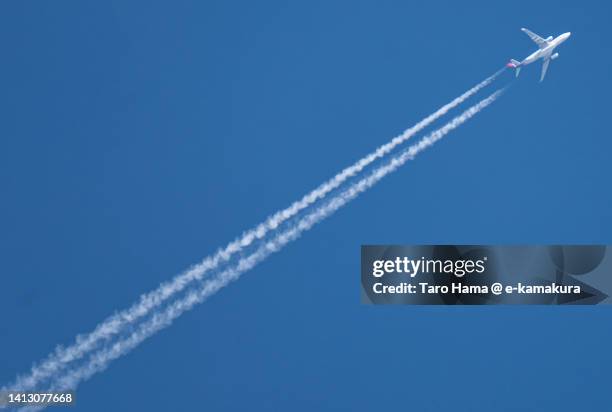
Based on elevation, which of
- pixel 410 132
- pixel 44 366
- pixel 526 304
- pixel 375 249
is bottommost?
pixel 44 366

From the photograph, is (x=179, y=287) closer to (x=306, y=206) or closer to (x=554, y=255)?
(x=306, y=206)

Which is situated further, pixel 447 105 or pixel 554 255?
pixel 447 105

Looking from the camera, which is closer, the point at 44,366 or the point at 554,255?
the point at 44,366

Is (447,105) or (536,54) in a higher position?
(536,54)

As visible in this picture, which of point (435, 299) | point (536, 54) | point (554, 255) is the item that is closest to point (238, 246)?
point (435, 299)

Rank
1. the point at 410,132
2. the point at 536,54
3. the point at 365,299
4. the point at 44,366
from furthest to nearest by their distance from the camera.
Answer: the point at 536,54 → the point at 410,132 → the point at 365,299 → the point at 44,366

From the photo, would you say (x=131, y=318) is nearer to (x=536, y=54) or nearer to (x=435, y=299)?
(x=435, y=299)

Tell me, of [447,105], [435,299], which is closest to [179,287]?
[435,299]

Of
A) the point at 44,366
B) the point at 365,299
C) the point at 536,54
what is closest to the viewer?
the point at 44,366

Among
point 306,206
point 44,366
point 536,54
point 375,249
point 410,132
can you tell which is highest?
point 536,54
